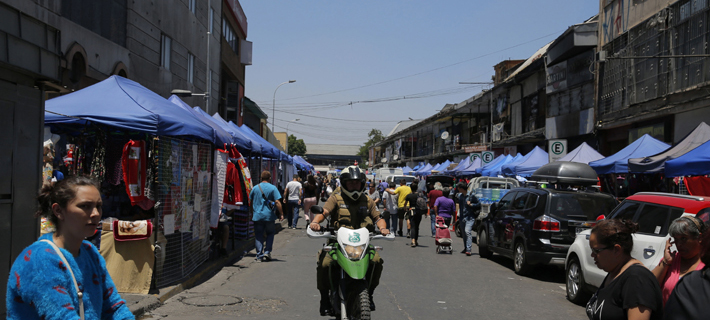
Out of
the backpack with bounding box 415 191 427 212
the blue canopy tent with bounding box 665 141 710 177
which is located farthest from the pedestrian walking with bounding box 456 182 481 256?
the blue canopy tent with bounding box 665 141 710 177

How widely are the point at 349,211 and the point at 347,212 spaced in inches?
2.0

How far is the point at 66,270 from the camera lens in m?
2.72

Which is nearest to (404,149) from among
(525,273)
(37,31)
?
(525,273)

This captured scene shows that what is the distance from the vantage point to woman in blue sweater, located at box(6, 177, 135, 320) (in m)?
2.64

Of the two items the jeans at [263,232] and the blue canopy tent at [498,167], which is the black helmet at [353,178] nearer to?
the jeans at [263,232]

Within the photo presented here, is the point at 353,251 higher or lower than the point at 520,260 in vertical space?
higher

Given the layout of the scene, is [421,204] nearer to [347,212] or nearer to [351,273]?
[347,212]

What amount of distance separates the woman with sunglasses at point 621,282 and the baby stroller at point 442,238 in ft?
38.2

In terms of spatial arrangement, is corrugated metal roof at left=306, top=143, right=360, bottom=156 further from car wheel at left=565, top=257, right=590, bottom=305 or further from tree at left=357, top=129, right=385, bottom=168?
car wheel at left=565, top=257, right=590, bottom=305

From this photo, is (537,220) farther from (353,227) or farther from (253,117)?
(253,117)

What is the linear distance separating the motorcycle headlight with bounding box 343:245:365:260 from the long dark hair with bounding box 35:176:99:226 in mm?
3796

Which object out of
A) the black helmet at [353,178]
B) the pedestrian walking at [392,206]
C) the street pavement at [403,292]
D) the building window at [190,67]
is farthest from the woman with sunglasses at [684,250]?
the building window at [190,67]

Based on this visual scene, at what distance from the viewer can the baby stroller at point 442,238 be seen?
50.3ft

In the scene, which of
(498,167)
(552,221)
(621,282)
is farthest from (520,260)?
(498,167)
